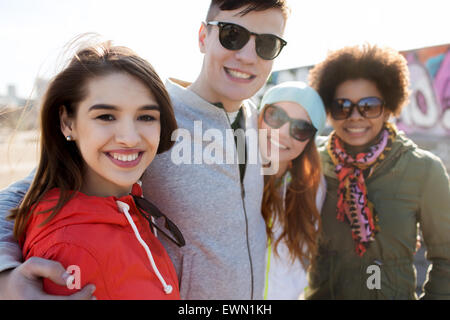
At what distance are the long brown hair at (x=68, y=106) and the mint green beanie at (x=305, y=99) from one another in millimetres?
1347

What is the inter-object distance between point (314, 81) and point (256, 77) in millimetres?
1057

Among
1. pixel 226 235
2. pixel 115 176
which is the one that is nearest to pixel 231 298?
pixel 226 235

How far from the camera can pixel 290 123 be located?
96.6 inches

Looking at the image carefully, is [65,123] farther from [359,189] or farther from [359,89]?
[359,89]

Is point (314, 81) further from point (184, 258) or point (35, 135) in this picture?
point (35, 135)

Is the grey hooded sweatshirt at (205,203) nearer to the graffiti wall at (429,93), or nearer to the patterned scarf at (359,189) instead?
the patterned scarf at (359,189)

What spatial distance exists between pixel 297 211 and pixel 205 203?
1.00 meters

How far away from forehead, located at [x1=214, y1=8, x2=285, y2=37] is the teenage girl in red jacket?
0.76 m

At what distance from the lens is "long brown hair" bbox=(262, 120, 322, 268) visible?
2406mm

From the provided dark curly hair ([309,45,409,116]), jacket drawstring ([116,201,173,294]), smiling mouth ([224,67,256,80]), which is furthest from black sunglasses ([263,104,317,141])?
jacket drawstring ([116,201,173,294])

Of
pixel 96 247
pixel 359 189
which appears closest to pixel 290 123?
pixel 359 189

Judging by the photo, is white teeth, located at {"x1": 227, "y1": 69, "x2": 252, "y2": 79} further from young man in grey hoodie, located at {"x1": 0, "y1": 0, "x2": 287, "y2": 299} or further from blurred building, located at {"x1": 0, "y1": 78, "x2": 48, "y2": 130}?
blurred building, located at {"x1": 0, "y1": 78, "x2": 48, "y2": 130}

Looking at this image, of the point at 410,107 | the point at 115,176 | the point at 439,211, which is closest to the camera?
A: the point at 115,176

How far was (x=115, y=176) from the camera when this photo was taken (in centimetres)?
135
